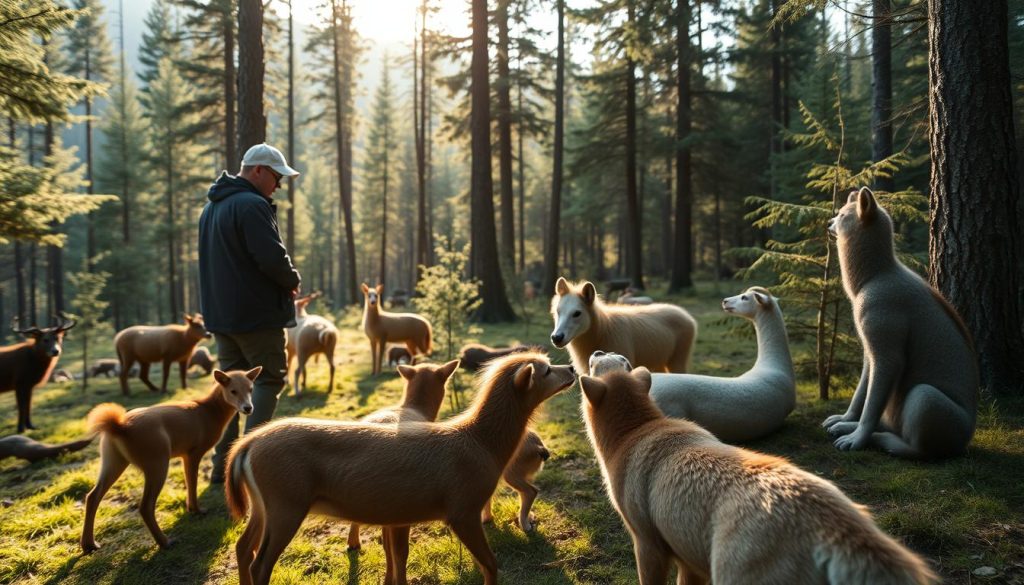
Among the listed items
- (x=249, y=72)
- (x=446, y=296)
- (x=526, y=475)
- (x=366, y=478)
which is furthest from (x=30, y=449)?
(x=526, y=475)

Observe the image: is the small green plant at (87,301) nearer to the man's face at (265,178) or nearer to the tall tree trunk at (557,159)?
the man's face at (265,178)

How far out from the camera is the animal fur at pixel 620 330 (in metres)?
6.04

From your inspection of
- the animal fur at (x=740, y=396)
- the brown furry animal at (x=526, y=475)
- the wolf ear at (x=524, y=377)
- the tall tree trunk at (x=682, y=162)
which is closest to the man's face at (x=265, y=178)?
the wolf ear at (x=524, y=377)

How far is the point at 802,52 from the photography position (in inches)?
944

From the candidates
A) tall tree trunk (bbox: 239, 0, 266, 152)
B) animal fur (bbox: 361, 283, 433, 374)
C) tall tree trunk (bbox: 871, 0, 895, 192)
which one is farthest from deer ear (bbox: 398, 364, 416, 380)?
tall tree trunk (bbox: 871, 0, 895, 192)

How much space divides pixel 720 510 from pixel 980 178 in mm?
5211

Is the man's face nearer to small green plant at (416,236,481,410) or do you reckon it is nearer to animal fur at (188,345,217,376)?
small green plant at (416,236,481,410)

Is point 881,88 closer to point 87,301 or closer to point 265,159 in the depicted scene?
point 265,159

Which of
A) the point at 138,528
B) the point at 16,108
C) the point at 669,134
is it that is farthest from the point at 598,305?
the point at 669,134

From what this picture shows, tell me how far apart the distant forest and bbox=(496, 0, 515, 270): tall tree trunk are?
4.5 inches

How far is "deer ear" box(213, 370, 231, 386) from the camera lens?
15.9 feet

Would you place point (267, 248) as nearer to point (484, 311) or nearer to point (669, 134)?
point (484, 311)

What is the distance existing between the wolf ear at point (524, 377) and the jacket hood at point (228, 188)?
334 cm

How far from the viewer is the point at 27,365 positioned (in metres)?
9.01
